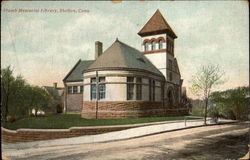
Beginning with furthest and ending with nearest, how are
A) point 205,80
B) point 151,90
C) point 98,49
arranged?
point 205,80
point 151,90
point 98,49

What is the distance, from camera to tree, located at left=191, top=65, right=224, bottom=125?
131 inches

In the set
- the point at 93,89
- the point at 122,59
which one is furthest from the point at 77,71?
the point at 122,59

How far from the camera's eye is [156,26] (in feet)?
10.5

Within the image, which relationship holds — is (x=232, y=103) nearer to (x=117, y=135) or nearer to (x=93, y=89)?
(x=117, y=135)

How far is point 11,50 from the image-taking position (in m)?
3.19

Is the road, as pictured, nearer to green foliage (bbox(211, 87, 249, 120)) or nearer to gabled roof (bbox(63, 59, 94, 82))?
green foliage (bbox(211, 87, 249, 120))

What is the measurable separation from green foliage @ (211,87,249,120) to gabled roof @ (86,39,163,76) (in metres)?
1.15

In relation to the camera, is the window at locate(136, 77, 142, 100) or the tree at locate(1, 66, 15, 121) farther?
the tree at locate(1, 66, 15, 121)

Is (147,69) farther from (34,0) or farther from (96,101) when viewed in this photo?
(34,0)

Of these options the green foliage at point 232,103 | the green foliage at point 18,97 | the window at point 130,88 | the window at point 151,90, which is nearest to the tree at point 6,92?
the green foliage at point 18,97

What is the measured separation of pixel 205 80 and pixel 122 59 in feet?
4.34

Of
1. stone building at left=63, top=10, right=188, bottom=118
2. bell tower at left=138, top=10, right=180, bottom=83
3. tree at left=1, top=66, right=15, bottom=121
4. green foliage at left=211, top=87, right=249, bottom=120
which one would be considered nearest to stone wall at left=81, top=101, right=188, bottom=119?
stone building at left=63, top=10, right=188, bottom=118

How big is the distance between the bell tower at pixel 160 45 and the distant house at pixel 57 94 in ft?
4.46

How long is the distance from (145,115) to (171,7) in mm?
1629
